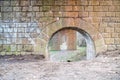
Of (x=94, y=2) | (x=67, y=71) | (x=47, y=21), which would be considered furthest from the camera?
(x=94, y=2)

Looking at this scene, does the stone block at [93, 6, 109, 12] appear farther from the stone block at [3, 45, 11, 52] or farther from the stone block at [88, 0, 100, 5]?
the stone block at [3, 45, 11, 52]

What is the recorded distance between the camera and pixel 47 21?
905 cm

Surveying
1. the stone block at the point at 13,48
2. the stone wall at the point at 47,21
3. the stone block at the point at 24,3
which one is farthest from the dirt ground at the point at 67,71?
the stone block at the point at 24,3

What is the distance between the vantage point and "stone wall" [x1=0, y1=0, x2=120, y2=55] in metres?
9.05

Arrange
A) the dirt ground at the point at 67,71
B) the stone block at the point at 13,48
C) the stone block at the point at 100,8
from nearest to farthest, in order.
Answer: the dirt ground at the point at 67,71 < the stone block at the point at 13,48 < the stone block at the point at 100,8

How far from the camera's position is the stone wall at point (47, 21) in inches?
356

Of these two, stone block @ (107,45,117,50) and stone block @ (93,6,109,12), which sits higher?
stone block @ (93,6,109,12)

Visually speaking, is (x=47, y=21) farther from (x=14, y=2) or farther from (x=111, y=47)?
(x=111, y=47)

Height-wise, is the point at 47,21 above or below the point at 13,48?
above

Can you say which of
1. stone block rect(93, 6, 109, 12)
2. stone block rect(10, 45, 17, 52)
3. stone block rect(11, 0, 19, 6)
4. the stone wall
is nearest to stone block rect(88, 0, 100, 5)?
the stone wall

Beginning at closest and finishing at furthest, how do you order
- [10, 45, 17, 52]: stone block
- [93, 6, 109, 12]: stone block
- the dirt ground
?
1. the dirt ground
2. [10, 45, 17, 52]: stone block
3. [93, 6, 109, 12]: stone block

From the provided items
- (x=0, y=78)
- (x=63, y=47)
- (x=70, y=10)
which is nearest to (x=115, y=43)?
(x=70, y=10)

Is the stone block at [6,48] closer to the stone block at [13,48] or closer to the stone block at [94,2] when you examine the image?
the stone block at [13,48]

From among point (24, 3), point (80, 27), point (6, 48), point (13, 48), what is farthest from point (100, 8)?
point (6, 48)
